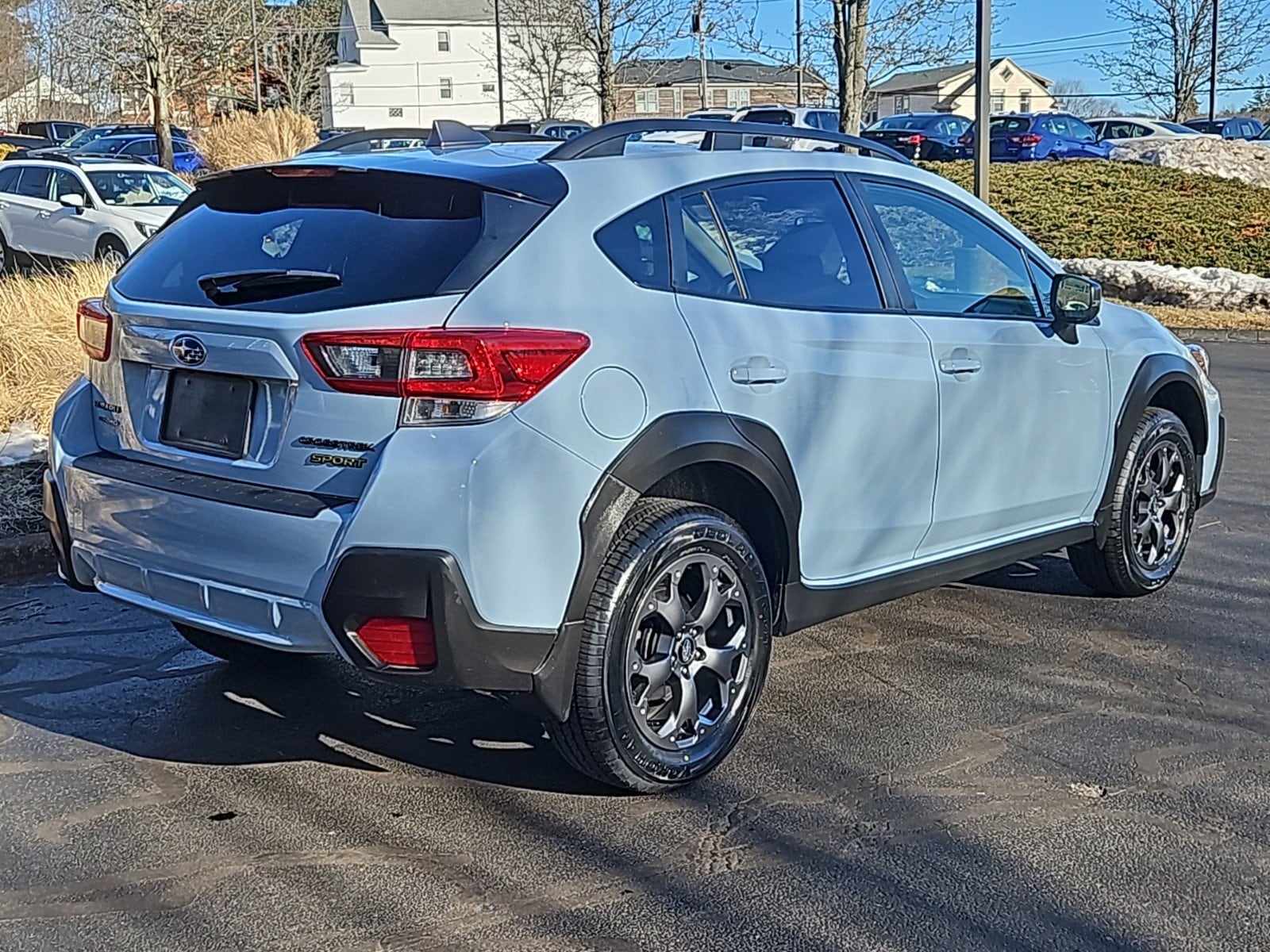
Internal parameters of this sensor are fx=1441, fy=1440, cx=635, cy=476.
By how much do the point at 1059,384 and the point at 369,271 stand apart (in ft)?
8.87

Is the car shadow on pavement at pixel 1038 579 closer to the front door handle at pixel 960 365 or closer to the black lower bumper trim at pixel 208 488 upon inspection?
the front door handle at pixel 960 365

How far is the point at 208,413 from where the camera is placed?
3852 millimetres

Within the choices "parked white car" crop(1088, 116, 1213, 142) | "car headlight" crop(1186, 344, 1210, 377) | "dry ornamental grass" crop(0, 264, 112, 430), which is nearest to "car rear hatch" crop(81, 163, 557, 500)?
"car headlight" crop(1186, 344, 1210, 377)

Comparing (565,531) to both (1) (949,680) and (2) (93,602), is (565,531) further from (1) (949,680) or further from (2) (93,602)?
(2) (93,602)

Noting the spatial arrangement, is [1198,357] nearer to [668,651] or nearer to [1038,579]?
[1038,579]

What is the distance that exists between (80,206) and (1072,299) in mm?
15436

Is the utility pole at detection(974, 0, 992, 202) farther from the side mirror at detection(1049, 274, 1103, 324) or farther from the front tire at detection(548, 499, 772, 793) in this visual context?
the front tire at detection(548, 499, 772, 793)

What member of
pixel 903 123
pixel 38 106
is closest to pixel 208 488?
pixel 903 123

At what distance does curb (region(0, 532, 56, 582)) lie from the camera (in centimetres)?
629

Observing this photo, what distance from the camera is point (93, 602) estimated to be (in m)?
5.98

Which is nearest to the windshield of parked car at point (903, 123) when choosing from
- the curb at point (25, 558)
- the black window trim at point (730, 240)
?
the curb at point (25, 558)

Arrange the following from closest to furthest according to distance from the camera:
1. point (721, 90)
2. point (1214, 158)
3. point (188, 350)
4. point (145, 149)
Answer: point (188, 350) → point (1214, 158) → point (145, 149) → point (721, 90)

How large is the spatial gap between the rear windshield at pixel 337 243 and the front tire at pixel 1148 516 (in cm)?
296

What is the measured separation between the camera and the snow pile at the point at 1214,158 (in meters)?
24.5
